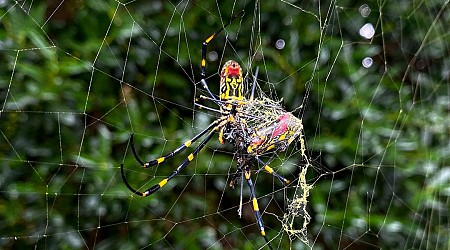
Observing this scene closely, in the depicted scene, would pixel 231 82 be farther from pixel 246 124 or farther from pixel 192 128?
pixel 192 128

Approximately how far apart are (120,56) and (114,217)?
0.31 m

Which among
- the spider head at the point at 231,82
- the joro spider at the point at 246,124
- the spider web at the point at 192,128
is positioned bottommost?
the spider web at the point at 192,128

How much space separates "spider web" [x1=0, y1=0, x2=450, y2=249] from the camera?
0.95 metres

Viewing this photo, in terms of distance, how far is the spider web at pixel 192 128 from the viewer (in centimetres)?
95

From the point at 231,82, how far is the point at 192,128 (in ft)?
0.86

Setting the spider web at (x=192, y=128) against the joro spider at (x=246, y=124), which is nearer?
the joro spider at (x=246, y=124)

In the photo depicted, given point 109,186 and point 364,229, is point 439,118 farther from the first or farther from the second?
point 109,186

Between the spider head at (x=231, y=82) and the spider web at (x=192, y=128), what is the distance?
0.16ft

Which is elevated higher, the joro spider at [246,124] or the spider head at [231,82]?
the spider head at [231,82]

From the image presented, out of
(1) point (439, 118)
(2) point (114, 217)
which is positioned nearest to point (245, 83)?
(2) point (114, 217)

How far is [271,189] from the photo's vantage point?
3.53 feet

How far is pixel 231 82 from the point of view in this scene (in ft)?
2.55

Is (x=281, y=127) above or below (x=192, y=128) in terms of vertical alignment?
above

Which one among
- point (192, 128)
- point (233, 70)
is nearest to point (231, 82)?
point (233, 70)
